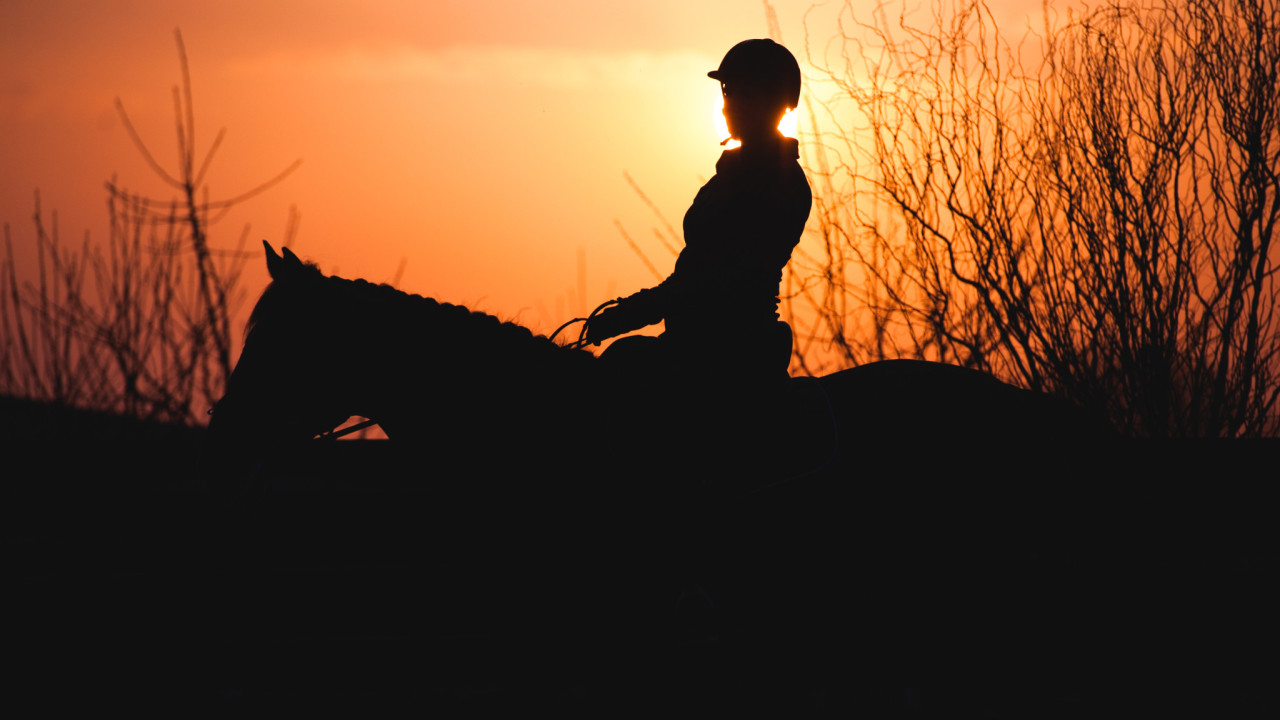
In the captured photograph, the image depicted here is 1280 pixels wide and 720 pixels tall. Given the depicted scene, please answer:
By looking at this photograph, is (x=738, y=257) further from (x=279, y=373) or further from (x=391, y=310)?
(x=279, y=373)

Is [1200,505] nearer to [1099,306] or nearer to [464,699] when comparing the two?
[1099,306]

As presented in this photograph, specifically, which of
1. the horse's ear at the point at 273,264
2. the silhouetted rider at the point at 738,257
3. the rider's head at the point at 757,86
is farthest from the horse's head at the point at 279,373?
the rider's head at the point at 757,86

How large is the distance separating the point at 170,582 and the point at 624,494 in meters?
3.63

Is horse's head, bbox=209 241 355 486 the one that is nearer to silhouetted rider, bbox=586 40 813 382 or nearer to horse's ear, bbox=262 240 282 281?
horse's ear, bbox=262 240 282 281

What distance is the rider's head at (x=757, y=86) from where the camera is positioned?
3.36 m

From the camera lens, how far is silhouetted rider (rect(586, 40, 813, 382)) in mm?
3234

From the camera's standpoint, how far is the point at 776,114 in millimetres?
3393

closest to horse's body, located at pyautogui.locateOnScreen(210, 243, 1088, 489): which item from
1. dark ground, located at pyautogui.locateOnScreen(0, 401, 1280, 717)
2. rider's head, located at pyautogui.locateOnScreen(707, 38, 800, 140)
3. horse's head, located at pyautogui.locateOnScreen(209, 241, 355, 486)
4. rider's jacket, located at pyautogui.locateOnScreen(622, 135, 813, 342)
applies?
horse's head, located at pyautogui.locateOnScreen(209, 241, 355, 486)

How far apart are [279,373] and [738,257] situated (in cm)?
160

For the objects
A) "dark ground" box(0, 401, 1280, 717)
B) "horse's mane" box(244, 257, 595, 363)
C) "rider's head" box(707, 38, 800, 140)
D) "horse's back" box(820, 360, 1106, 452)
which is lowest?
"dark ground" box(0, 401, 1280, 717)

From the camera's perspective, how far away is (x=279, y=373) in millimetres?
3174

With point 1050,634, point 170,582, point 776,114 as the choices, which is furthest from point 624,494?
point 170,582

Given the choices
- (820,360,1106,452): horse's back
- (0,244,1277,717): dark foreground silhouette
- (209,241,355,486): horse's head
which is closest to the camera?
(209,241,355,486): horse's head

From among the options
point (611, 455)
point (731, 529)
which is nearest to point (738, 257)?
point (611, 455)
